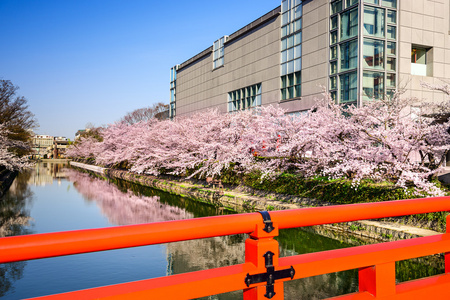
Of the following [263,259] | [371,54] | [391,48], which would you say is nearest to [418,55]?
[391,48]

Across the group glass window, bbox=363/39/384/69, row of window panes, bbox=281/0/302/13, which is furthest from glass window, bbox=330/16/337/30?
row of window panes, bbox=281/0/302/13

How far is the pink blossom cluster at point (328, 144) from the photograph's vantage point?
507 inches

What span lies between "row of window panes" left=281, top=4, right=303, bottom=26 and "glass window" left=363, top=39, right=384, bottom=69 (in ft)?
26.9

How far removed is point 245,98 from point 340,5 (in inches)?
612

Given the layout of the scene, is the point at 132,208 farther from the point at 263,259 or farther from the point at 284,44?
the point at 284,44

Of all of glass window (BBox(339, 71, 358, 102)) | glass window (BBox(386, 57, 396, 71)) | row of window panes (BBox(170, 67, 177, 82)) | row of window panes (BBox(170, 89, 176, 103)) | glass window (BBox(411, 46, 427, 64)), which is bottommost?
glass window (BBox(339, 71, 358, 102))

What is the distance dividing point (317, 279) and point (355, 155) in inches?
247

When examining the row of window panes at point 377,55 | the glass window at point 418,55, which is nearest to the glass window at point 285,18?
the row of window panes at point 377,55

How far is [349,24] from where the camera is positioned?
2878cm

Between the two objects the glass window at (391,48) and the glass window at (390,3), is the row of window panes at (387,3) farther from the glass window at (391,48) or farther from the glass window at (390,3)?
the glass window at (391,48)

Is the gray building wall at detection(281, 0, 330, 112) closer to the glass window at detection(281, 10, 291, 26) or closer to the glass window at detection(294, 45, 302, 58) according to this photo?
the glass window at detection(294, 45, 302, 58)

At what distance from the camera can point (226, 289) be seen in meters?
1.91

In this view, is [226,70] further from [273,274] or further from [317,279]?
[273,274]

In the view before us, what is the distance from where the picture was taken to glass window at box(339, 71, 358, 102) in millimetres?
28109
